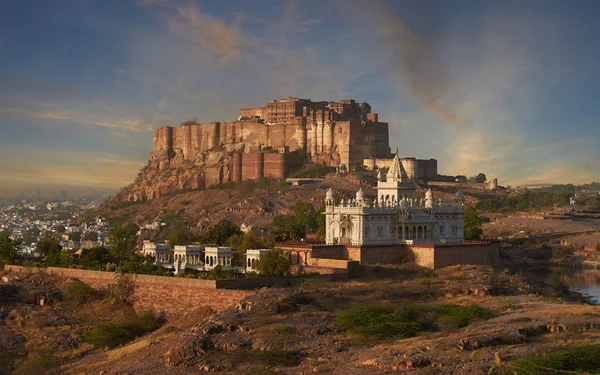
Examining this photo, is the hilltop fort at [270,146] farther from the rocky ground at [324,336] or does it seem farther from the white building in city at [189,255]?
the rocky ground at [324,336]

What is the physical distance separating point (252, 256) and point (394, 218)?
28.1 feet

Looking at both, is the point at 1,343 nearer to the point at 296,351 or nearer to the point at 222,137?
the point at 296,351

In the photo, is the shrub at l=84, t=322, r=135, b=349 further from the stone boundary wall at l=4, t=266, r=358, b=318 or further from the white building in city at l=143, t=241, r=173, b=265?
the white building in city at l=143, t=241, r=173, b=265

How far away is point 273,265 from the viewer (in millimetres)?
40594

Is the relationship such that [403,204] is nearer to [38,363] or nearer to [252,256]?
[252,256]

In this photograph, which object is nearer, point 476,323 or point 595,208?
point 476,323

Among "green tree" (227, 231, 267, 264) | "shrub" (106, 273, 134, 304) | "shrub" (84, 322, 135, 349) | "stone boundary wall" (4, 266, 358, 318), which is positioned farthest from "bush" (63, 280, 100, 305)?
"green tree" (227, 231, 267, 264)

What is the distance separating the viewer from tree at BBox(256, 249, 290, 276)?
132ft

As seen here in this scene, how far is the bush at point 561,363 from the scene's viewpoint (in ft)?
71.8

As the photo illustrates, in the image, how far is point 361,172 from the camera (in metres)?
88.2

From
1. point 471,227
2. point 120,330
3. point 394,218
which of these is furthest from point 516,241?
point 120,330

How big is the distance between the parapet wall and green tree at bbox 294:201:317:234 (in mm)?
27867

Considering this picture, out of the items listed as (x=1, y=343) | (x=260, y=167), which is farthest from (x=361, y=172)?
(x=1, y=343)

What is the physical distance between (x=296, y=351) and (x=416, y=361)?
487cm
